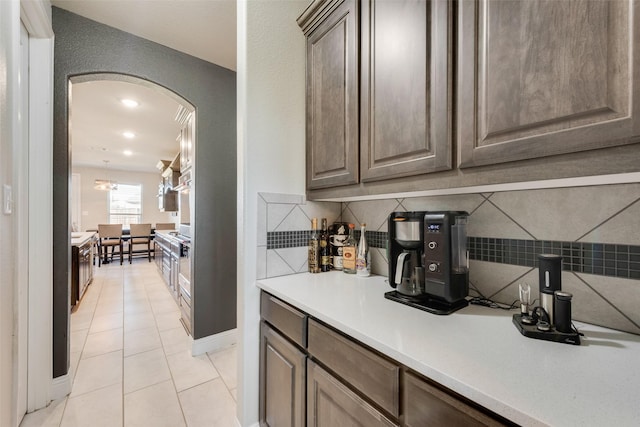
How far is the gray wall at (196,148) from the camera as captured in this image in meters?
1.64

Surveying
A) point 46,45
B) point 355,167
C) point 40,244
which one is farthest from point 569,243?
point 46,45

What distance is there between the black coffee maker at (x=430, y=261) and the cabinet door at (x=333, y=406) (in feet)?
1.21

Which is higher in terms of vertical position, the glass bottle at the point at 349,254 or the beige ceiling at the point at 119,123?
the beige ceiling at the point at 119,123

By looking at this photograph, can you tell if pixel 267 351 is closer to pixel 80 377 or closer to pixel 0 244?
pixel 0 244

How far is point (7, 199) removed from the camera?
994 millimetres

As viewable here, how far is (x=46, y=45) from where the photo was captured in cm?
155

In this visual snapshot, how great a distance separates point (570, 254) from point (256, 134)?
1378 mm

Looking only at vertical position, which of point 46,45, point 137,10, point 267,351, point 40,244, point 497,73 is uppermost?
point 137,10

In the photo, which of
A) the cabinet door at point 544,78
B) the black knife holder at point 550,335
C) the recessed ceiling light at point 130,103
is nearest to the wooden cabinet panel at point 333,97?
the cabinet door at point 544,78

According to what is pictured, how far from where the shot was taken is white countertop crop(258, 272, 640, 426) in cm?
45

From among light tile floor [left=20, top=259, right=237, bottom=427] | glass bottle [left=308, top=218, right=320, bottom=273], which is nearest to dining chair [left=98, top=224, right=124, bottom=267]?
light tile floor [left=20, top=259, right=237, bottom=427]

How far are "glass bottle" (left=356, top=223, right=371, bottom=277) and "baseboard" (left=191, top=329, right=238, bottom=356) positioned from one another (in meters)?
1.33

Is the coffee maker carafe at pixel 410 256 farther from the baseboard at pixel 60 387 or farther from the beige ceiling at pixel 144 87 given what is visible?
the baseboard at pixel 60 387

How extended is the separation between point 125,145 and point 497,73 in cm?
618
